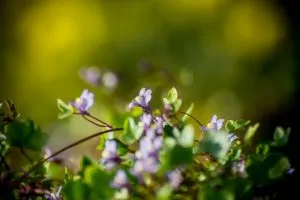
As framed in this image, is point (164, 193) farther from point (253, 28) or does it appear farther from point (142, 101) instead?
point (253, 28)

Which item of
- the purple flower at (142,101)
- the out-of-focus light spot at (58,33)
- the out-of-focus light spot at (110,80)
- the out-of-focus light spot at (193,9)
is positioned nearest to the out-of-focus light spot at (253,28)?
the out-of-focus light spot at (193,9)

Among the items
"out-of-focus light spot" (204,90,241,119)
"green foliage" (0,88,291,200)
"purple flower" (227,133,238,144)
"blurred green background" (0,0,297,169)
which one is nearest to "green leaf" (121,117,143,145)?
"green foliage" (0,88,291,200)

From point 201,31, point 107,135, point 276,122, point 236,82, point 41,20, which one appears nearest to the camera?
point 107,135

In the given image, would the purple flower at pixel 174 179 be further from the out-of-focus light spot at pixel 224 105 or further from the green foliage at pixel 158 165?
the out-of-focus light spot at pixel 224 105

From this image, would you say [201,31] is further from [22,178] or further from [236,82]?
[22,178]

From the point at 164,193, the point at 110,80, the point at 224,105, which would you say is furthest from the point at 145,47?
the point at 164,193

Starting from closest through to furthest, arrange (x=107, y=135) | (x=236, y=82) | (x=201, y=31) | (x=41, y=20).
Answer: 1. (x=107, y=135)
2. (x=236, y=82)
3. (x=201, y=31)
4. (x=41, y=20)

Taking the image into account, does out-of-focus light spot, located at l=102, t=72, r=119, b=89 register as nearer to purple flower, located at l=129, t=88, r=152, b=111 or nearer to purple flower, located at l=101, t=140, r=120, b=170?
purple flower, located at l=129, t=88, r=152, b=111

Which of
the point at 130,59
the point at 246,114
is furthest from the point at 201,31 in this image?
the point at 246,114
